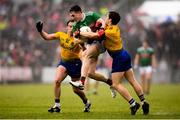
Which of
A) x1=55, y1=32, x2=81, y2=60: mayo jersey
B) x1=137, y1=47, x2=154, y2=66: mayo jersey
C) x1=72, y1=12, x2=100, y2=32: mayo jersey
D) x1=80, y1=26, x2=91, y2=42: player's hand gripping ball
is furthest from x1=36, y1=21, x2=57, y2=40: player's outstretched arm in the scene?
x1=137, y1=47, x2=154, y2=66: mayo jersey

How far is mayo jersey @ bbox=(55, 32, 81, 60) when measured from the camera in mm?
16859

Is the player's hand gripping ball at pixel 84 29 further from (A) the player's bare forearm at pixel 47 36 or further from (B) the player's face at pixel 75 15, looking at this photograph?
(A) the player's bare forearm at pixel 47 36

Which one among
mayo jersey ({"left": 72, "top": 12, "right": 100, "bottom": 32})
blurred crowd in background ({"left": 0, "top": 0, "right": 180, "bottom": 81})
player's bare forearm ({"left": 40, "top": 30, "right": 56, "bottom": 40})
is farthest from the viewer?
blurred crowd in background ({"left": 0, "top": 0, "right": 180, "bottom": 81})

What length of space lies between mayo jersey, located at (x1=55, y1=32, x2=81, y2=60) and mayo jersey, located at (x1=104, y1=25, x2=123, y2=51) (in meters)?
1.10

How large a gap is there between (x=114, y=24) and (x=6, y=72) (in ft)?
80.5

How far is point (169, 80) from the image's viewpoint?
43.4 m

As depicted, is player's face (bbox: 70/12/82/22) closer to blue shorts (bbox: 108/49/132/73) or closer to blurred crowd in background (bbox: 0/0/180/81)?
blue shorts (bbox: 108/49/132/73)

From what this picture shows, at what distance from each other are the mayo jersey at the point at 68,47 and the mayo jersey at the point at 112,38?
110 cm

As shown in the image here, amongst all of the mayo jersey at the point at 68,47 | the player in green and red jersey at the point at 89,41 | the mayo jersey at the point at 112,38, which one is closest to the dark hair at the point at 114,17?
the mayo jersey at the point at 112,38

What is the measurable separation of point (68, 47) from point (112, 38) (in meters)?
1.47

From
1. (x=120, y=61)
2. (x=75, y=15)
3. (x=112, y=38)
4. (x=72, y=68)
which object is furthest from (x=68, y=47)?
(x=120, y=61)

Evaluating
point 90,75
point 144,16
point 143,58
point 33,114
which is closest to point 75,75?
point 90,75

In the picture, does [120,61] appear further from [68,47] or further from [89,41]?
[68,47]

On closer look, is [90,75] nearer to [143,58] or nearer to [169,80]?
[143,58]
